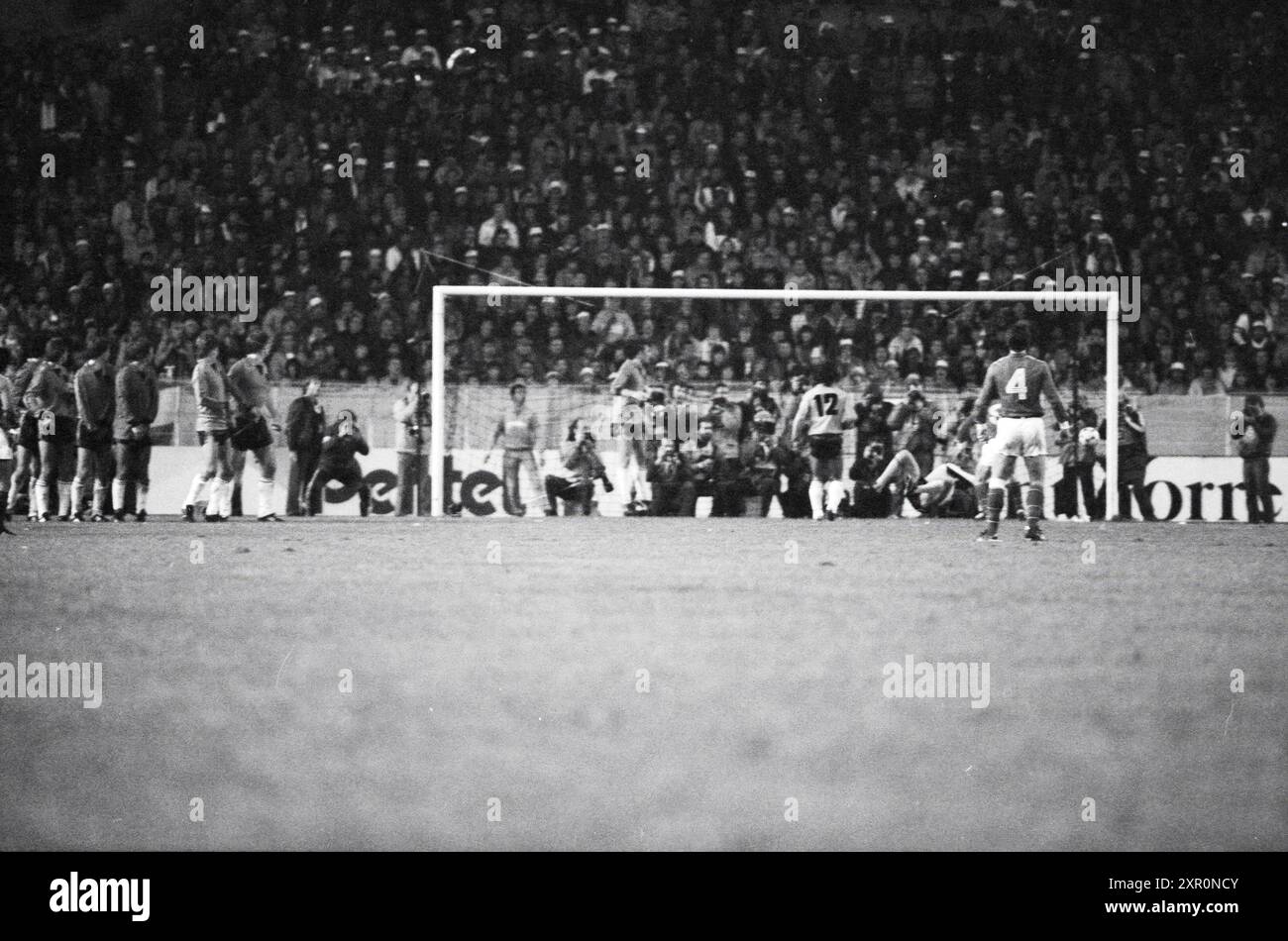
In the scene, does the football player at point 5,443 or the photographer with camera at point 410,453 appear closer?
the football player at point 5,443

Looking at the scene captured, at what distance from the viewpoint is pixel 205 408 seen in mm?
13508

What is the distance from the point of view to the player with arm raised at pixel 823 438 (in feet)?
51.4

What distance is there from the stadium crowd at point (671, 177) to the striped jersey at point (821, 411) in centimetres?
139

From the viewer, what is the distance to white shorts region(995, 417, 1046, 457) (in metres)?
12.5

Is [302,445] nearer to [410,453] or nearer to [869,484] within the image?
[410,453]

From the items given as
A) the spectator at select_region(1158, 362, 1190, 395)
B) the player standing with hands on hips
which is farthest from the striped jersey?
the spectator at select_region(1158, 362, 1190, 395)

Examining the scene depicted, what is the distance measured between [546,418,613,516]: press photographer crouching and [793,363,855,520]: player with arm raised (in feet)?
7.21

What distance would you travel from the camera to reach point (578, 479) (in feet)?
54.7

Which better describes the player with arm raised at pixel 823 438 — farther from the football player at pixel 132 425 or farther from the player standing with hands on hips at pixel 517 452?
the football player at pixel 132 425

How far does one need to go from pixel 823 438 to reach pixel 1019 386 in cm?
354

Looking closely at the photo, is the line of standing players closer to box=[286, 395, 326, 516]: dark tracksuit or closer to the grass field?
box=[286, 395, 326, 516]: dark tracksuit

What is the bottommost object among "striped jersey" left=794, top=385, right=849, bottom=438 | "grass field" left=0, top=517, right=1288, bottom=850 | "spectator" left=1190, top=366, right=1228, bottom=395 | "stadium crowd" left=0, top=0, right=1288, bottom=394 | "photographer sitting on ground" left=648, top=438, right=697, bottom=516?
"grass field" left=0, top=517, right=1288, bottom=850

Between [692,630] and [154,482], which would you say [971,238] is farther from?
[692,630]

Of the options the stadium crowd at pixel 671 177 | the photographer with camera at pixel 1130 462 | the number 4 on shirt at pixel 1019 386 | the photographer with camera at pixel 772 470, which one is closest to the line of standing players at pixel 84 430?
the stadium crowd at pixel 671 177
